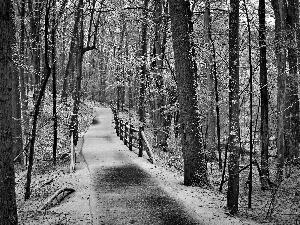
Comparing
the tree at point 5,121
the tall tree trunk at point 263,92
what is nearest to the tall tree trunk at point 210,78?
the tall tree trunk at point 263,92

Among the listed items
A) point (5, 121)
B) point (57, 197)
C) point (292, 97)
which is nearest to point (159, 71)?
point (292, 97)

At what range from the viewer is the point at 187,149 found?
409 inches

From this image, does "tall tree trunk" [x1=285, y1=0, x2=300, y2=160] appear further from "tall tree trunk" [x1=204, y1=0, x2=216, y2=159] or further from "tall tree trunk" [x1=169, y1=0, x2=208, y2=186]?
"tall tree trunk" [x1=169, y1=0, x2=208, y2=186]

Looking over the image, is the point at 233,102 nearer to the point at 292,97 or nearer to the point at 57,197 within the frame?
the point at 57,197

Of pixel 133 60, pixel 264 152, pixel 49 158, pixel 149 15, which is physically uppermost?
pixel 149 15

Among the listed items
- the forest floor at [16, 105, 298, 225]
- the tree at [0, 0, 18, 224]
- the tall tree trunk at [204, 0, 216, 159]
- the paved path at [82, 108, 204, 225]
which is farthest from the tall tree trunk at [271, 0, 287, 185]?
the tree at [0, 0, 18, 224]

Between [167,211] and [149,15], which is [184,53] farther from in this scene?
[149,15]

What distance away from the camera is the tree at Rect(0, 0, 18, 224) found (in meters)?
6.03

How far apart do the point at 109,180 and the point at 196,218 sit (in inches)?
177

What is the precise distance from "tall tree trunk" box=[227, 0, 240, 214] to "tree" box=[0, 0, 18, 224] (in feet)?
14.8

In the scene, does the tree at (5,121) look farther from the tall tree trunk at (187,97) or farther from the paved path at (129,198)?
the tall tree trunk at (187,97)

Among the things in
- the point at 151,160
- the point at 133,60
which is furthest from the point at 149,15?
the point at 151,160

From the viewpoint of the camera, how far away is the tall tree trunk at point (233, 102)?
24.3 feet

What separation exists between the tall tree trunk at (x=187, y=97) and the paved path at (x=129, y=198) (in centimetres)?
128
